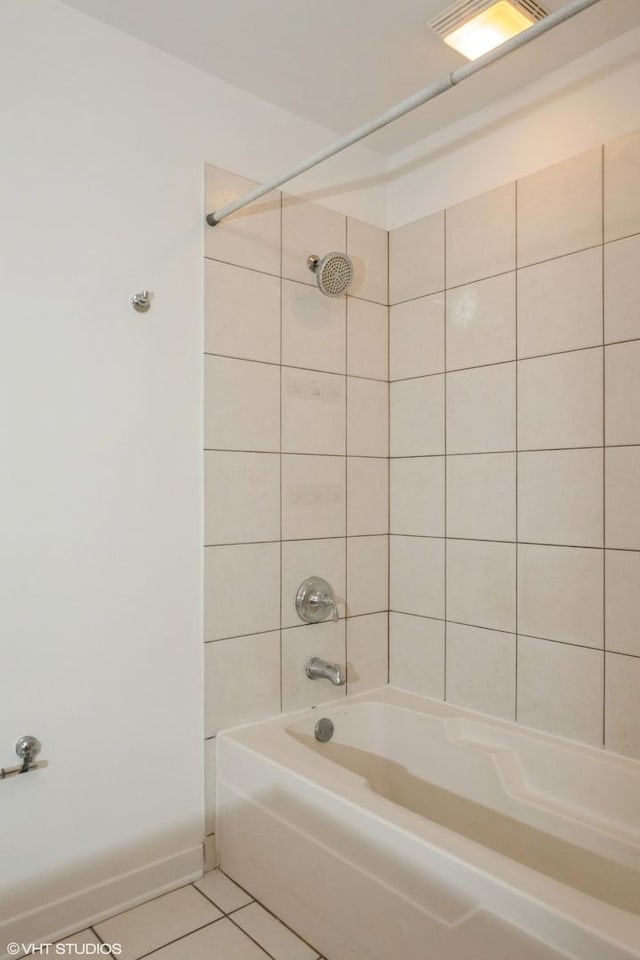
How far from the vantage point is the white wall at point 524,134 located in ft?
5.82

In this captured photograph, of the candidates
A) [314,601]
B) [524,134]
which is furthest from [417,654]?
[524,134]

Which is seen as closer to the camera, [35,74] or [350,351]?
[35,74]

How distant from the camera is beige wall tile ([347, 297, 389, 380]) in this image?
7.54 feet

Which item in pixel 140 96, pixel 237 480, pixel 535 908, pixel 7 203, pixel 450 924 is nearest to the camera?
pixel 535 908

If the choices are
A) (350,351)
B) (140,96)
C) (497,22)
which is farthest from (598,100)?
(140,96)

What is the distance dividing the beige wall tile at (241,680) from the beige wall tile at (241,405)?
598mm

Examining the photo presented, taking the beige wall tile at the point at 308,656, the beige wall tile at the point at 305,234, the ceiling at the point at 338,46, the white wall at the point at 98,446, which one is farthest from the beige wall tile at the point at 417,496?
the ceiling at the point at 338,46

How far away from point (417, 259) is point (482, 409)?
62cm

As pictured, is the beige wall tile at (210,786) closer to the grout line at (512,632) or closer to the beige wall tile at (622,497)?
the grout line at (512,632)

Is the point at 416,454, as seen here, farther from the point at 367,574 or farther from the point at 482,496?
the point at 367,574

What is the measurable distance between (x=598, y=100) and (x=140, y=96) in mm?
1257

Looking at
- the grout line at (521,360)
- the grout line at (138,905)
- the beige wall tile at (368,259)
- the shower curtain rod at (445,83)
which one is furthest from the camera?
the beige wall tile at (368,259)

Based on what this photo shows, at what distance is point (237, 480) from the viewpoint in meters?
1.98

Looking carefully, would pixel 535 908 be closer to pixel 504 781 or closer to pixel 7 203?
pixel 504 781
